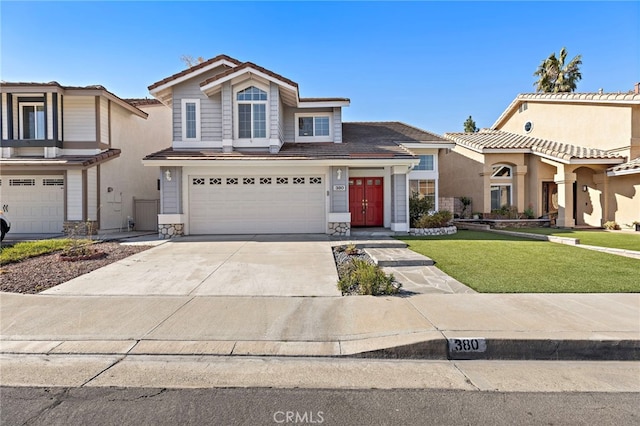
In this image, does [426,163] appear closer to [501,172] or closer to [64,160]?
[501,172]

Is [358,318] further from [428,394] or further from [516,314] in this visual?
[516,314]

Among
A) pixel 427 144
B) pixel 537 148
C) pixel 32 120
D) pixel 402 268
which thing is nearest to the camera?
pixel 402 268

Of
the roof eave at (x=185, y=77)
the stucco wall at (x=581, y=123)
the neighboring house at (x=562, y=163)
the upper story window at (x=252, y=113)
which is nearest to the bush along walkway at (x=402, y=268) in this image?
the upper story window at (x=252, y=113)

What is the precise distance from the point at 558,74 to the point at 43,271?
3454cm

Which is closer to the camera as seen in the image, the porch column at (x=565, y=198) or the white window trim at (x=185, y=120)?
the white window trim at (x=185, y=120)

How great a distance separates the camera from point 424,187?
54.7 feet

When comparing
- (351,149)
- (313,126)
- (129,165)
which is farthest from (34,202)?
(351,149)

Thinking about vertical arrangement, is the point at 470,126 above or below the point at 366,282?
above

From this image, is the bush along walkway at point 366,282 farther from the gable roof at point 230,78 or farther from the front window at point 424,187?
the front window at point 424,187

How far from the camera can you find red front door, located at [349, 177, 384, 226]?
14.8 metres

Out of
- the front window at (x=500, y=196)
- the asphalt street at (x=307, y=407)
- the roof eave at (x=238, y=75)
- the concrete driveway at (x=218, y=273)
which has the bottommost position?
the asphalt street at (x=307, y=407)

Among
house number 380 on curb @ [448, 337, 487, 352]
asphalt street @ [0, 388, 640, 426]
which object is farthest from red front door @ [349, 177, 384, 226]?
asphalt street @ [0, 388, 640, 426]

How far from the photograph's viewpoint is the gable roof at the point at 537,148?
15570mm

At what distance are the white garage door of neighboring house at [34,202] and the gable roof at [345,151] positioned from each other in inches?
220
